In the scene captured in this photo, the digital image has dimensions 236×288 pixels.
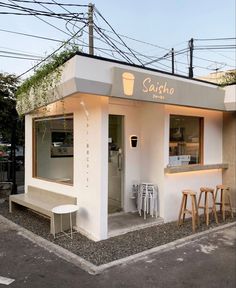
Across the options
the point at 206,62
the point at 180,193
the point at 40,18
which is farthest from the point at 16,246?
the point at 206,62

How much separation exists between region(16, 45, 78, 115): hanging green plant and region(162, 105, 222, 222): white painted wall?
98.0 inches

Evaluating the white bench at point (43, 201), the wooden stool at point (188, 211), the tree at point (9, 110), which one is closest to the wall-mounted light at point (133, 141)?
A: the wooden stool at point (188, 211)

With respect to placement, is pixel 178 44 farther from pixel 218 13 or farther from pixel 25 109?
pixel 25 109

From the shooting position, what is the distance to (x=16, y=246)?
475 centimetres

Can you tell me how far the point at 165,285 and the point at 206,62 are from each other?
14.0m

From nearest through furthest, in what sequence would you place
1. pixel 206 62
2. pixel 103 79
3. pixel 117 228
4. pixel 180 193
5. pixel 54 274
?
pixel 54 274 → pixel 103 79 → pixel 117 228 → pixel 180 193 → pixel 206 62

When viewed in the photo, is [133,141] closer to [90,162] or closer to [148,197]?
[148,197]

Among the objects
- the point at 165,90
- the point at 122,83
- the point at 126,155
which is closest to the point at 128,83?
the point at 122,83

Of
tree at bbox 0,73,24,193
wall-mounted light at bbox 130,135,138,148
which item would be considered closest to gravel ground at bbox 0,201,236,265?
wall-mounted light at bbox 130,135,138,148

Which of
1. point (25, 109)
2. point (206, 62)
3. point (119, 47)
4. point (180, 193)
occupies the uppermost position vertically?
point (206, 62)

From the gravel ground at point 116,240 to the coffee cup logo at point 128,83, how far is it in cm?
263

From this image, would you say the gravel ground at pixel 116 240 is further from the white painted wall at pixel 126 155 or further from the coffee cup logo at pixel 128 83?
the coffee cup logo at pixel 128 83

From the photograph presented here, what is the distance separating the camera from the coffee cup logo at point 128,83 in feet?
15.3

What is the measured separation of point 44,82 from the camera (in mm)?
5512
